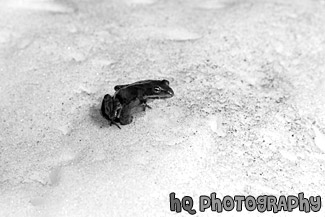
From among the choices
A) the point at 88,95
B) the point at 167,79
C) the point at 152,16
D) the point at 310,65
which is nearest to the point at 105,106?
the point at 88,95

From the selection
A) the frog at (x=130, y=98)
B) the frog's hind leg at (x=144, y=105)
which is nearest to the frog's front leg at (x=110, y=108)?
the frog at (x=130, y=98)

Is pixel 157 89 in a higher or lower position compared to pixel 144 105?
higher

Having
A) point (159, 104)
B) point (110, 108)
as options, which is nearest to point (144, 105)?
point (159, 104)

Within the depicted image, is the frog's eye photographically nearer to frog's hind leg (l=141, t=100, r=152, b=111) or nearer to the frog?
the frog

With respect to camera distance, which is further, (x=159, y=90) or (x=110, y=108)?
(x=159, y=90)

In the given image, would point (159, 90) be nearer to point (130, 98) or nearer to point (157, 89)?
point (157, 89)

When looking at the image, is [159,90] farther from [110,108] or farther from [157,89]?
[110,108]

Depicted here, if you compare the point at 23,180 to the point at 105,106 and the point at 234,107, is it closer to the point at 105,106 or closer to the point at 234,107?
the point at 105,106

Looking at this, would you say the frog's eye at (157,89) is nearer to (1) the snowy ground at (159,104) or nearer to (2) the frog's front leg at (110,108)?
(1) the snowy ground at (159,104)
